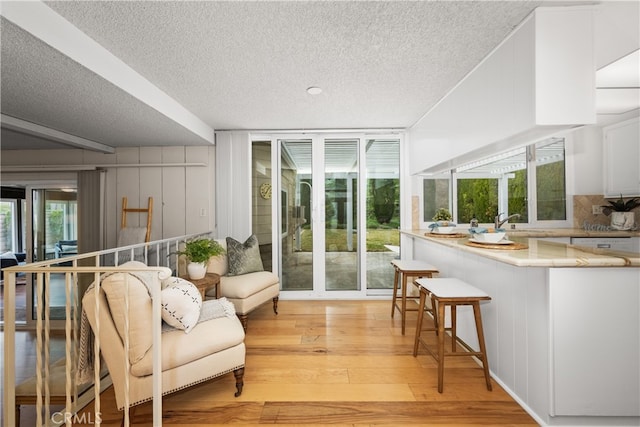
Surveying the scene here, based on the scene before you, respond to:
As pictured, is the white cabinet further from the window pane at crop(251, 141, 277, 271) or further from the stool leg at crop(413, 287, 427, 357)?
the window pane at crop(251, 141, 277, 271)

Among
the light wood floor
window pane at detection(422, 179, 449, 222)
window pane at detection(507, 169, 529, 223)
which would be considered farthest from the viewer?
window pane at detection(422, 179, 449, 222)

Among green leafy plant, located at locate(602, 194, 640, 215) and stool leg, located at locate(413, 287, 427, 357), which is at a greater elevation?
green leafy plant, located at locate(602, 194, 640, 215)

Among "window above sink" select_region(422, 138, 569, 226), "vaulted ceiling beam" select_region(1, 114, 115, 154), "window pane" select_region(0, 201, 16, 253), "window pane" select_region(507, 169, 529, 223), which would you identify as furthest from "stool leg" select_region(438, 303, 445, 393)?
"window pane" select_region(0, 201, 16, 253)

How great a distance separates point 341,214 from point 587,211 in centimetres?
309

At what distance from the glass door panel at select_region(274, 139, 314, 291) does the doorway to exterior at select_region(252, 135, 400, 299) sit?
0.5 inches

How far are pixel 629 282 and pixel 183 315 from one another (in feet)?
8.36

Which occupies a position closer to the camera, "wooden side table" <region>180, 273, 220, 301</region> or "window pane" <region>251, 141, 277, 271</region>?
"wooden side table" <region>180, 273, 220, 301</region>

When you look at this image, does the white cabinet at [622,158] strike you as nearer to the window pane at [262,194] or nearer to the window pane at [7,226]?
the window pane at [262,194]

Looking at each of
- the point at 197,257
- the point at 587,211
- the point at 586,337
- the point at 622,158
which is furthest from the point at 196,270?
the point at 622,158

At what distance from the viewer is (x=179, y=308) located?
1.75 m

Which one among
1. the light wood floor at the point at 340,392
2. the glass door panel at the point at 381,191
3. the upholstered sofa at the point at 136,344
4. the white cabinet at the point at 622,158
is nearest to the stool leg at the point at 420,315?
the light wood floor at the point at 340,392

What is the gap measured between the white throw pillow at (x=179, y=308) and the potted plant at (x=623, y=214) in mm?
4556

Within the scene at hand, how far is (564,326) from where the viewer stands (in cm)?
157

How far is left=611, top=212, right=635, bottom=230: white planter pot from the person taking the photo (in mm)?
3289
